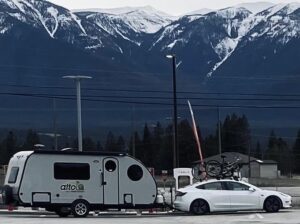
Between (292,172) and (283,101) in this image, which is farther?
(283,101)

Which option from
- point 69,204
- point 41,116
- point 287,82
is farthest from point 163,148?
point 287,82

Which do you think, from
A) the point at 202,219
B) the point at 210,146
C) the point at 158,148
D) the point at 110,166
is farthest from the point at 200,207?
the point at 210,146

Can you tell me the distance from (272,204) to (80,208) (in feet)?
23.7

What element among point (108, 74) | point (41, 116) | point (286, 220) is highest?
point (108, 74)

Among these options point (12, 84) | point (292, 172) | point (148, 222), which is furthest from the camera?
point (12, 84)

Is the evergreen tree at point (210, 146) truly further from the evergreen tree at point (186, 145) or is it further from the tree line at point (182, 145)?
the evergreen tree at point (186, 145)

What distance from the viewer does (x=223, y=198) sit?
31219 millimetres

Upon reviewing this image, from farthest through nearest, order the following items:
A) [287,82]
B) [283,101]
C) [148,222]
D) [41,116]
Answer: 1. [287,82]
2. [283,101]
3. [41,116]
4. [148,222]

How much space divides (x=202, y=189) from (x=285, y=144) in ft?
302

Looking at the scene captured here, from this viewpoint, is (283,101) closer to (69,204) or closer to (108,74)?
(108,74)

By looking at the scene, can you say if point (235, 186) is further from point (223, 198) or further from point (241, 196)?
point (223, 198)

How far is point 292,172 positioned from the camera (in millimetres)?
116750

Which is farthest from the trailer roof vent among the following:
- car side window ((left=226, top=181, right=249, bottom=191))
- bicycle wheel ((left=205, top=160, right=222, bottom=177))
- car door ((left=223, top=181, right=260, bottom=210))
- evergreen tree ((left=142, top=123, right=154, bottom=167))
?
evergreen tree ((left=142, top=123, right=154, bottom=167))

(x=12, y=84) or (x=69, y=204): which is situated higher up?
(x=12, y=84)
